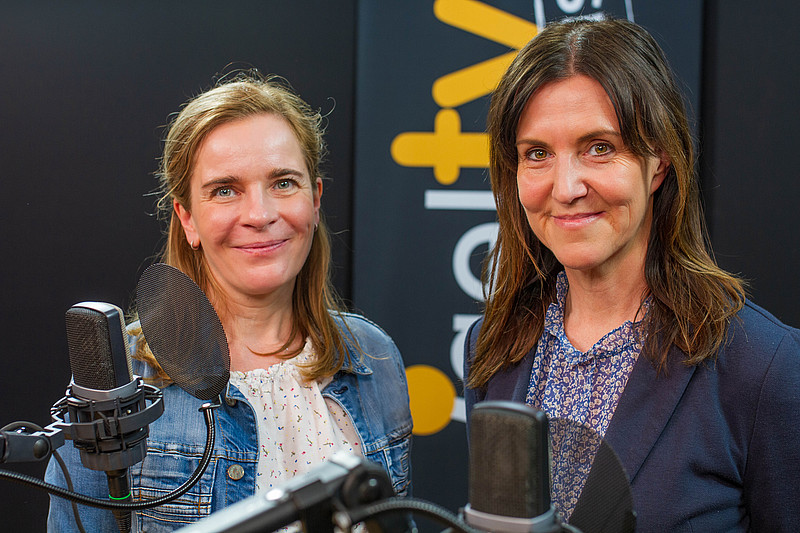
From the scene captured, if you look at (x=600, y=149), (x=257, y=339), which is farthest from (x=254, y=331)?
(x=600, y=149)

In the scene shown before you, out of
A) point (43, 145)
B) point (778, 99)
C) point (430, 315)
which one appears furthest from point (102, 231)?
point (778, 99)

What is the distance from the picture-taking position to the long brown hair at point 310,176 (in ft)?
5.44

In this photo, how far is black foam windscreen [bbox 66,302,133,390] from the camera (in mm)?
854

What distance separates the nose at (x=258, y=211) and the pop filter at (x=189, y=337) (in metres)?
0.62

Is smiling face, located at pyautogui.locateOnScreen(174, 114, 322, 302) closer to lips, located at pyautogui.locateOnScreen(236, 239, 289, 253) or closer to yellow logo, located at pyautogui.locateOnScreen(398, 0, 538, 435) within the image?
lips, located at pyautogui.locateOnScreen(236, 239, 289, 253)

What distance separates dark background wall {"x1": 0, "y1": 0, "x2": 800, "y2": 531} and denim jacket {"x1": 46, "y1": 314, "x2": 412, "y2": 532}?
101 cm

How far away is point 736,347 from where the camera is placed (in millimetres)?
1301

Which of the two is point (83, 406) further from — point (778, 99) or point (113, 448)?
point (778, 99)

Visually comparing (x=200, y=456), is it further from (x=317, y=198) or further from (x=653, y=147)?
(x=653, y=147)

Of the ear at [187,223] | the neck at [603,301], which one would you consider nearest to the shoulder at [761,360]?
the neck at [603,301]

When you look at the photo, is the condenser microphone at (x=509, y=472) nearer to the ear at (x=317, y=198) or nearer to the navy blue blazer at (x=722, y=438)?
the navy blue blazer at (x=722, y=438)

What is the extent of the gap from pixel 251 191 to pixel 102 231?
134 centimetres

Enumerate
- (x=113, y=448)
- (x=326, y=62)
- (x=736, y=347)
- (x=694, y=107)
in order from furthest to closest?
(x=326, y=62), (x=694, y=107), (x=736, y=347), (x=113, y=448)

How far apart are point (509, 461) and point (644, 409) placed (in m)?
0.83
